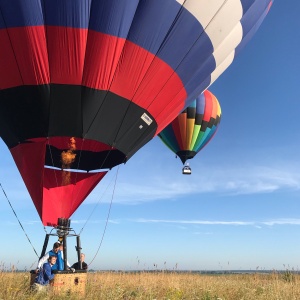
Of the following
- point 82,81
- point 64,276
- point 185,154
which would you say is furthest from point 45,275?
point 185,154

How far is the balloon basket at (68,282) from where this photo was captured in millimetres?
8073

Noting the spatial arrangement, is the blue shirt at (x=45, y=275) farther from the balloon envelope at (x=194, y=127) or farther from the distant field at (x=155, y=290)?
the balloon envelope at (x=194, y=127)

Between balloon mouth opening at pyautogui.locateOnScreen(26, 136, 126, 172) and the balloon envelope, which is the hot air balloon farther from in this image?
balloon mouth opening at pyautogui.locateOnScreen(26, 136, 126, 172)

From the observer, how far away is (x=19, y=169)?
9.84 metres

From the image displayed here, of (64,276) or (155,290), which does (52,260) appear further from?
(155,290)

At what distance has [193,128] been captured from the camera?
24.8m

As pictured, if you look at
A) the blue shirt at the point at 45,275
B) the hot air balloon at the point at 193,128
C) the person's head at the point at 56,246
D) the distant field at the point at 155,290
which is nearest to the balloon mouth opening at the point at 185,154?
the hot air balloon at the point at 193,128

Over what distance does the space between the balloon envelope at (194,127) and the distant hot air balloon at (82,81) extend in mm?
13849

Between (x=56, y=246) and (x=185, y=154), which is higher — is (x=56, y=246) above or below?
below

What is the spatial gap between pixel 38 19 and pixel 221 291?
7.56 m

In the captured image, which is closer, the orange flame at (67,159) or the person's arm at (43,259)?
the person's arm at (43,259)

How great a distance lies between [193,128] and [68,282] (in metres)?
17.6

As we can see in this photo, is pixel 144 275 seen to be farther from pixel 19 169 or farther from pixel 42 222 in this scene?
pixel 19 169

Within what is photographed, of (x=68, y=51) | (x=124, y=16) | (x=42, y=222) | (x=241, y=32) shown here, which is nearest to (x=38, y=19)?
(x=68, y=51)
